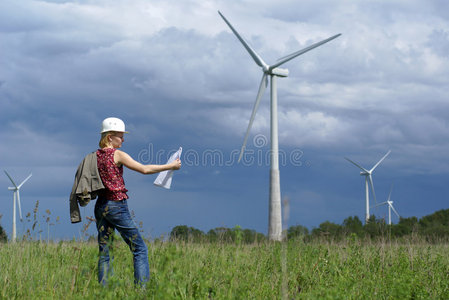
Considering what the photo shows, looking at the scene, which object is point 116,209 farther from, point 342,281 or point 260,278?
point 342,281

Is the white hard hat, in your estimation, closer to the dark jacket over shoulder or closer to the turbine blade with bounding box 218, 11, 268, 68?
the dark jacket over shoulder

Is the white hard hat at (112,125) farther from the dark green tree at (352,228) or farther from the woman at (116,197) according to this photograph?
the dark green tree at (352,228)

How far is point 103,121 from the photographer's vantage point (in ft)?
23.2

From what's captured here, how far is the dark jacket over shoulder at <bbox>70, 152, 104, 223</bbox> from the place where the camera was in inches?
263

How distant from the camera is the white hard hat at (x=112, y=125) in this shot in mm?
7000

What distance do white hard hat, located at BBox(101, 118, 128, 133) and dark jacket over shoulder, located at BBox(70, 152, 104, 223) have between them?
406 mm

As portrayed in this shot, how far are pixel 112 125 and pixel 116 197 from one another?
1053 millimetres

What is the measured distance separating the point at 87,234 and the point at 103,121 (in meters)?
1.70

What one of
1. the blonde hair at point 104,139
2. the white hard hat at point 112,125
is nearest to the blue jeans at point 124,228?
the blonde hair at point 104,139

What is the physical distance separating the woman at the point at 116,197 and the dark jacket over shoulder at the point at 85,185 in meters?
0.10

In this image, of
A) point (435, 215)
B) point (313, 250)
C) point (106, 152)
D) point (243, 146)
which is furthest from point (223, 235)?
point (435, 215)

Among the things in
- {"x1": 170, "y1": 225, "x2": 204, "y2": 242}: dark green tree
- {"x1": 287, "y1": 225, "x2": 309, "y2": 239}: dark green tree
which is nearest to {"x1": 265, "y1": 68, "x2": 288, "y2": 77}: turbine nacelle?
{"x1": 170, "y1": 225, "x2": 204, "y2": 242}: dark green tree

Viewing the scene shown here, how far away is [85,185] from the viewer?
21.9 ft

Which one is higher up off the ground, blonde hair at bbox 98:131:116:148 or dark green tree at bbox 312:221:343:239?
blonde hair at bbox 98:131:116:148
